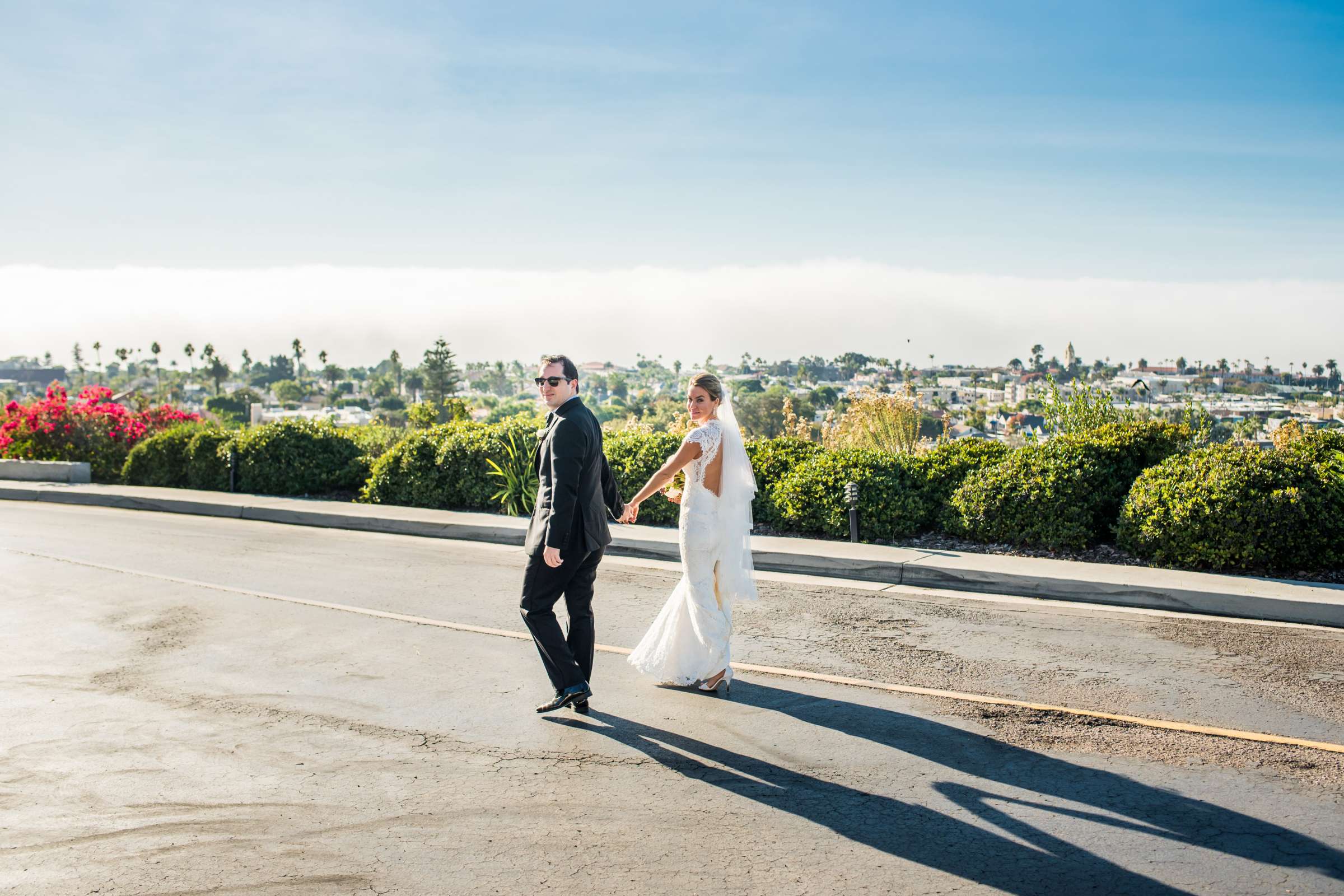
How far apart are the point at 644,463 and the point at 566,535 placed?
306 inches

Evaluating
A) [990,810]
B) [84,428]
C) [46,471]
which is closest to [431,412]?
[84,428]

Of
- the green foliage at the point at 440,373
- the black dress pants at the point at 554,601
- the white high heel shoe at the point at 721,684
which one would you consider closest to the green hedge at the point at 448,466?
the white high heel shoe at the point at 721,684

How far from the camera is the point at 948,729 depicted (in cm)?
576

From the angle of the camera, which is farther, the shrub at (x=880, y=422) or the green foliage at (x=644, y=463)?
the shrub at (x=880, y=422)

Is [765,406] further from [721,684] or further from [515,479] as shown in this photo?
[721,684]

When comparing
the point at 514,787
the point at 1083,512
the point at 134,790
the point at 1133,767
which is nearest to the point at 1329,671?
the point at 1133,767

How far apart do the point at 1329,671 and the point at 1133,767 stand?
104 inches

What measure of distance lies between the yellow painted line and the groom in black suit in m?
1.43

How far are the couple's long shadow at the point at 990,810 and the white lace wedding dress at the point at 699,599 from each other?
697 millimetres

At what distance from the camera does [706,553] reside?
21.4 ft

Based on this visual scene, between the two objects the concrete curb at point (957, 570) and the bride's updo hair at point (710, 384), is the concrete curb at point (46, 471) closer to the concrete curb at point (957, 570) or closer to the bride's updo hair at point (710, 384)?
the concrete curb at point (957, 570)

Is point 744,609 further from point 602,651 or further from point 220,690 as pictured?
point 220,690

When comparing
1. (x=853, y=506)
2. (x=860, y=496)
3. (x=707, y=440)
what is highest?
(x=707, y=440)

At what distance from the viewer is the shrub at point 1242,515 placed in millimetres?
9297
